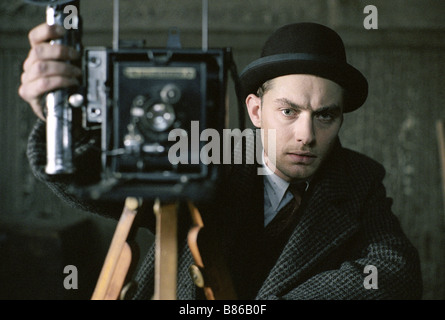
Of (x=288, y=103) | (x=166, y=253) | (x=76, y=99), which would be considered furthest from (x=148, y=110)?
(x=288, y=103)

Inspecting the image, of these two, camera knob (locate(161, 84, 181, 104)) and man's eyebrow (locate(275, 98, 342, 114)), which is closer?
camera knob (locate(161, 84, 181, 104))

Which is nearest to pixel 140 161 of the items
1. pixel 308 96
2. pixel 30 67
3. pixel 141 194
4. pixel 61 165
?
pixel 141 194

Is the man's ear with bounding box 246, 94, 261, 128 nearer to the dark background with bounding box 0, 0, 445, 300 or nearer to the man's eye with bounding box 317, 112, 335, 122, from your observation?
the man's eye with bounding box 317, 112, 335, 122

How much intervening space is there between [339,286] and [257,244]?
31cm

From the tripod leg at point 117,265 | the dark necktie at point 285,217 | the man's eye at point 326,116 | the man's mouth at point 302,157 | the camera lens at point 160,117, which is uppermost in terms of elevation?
the man's eye at point 326,116

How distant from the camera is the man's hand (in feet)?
2.69

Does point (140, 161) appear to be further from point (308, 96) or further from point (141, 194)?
point (308, 96)

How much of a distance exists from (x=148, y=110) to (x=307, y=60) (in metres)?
0.55

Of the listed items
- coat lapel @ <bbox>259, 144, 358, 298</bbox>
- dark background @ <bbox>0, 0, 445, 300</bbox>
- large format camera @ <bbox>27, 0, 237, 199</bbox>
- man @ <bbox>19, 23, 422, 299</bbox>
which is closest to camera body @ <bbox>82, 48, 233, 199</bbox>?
large format camera @ <bbox>27, 0, 237, 199</bbox>

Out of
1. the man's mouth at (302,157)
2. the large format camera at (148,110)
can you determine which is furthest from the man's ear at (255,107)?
the large format camera at (148,110)

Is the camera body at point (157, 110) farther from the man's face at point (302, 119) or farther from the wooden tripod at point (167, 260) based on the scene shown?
the man's face at point (302, 119)

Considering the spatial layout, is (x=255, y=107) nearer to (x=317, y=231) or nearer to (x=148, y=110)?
(x=317, y=231)

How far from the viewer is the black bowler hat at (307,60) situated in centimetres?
114

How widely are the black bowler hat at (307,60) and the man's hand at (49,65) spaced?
19.9 inches
